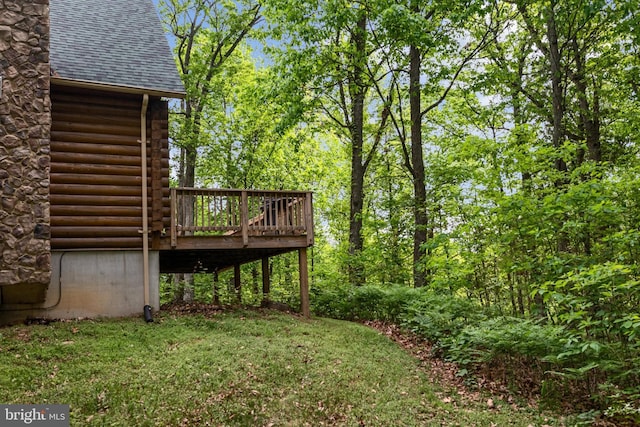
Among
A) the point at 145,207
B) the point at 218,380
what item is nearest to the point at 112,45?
the point at 145,207

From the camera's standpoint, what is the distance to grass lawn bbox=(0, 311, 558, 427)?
16.6 feet

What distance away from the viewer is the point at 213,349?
6.82m

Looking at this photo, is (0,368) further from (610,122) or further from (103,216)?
(610,122)

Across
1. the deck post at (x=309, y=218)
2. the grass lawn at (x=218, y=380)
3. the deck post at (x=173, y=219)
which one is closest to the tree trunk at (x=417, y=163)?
the deck post at (x=309, y=218)

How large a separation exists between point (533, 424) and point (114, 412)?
484 centimetres

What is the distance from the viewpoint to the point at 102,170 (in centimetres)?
883

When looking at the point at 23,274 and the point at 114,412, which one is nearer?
the point at 114,412

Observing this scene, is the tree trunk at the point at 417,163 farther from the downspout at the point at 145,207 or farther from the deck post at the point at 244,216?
the downspout at the point at 145,207

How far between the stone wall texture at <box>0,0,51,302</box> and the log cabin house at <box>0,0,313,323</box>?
15 millimetres

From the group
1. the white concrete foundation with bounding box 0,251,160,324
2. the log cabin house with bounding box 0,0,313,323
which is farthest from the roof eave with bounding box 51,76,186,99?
the white concrete foundation with bounding box 0,251,160,324

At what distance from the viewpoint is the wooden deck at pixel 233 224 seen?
9.23 meters

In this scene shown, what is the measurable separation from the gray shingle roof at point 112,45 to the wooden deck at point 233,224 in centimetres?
237

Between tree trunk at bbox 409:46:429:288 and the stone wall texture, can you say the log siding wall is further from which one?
tree trunk at bbox 409:46:429:288

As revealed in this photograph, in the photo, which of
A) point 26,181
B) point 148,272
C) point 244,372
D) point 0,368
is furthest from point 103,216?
point 244,372
